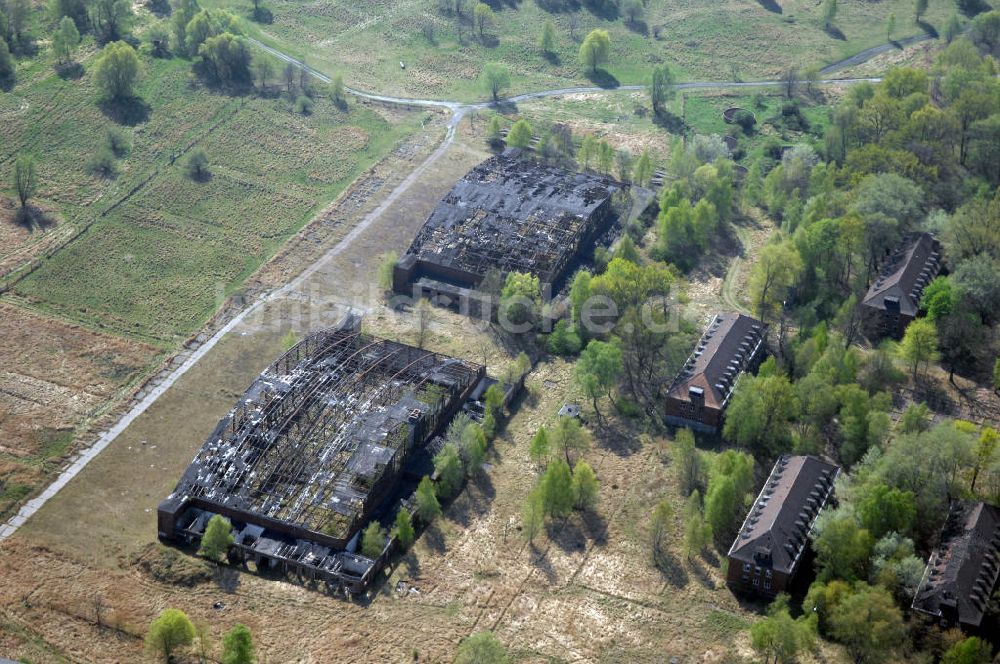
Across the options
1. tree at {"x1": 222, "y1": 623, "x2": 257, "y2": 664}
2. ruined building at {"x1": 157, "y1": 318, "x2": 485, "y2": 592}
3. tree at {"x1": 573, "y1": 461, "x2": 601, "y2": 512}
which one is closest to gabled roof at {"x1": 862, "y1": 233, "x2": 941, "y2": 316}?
tree at {"x1": 573, "y1": 461, "x2": 601, "y2": 512}

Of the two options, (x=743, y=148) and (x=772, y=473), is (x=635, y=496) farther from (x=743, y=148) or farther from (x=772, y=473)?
(x=743, y=148)

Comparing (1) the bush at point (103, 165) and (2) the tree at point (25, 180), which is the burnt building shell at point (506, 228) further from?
(2) the tree at point (25, 180)

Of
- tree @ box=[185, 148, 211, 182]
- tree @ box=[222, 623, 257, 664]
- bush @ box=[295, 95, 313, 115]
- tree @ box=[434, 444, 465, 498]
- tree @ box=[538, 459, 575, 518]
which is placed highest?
tree @ box=[222, 623, 257, 664]

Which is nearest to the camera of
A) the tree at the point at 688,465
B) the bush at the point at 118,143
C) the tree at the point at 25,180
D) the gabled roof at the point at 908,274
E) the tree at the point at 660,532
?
the tree at the point at 660,532

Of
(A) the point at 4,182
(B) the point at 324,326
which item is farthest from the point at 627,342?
(A) the point at 4,182

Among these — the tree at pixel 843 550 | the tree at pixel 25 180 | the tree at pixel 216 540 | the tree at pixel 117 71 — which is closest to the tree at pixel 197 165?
the tree at pixel 25 180

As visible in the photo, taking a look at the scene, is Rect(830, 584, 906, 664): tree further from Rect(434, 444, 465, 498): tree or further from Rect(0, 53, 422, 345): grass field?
Rect(0, 53, 422, 345): grass field

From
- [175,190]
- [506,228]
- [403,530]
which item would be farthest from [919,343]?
[175,190]
